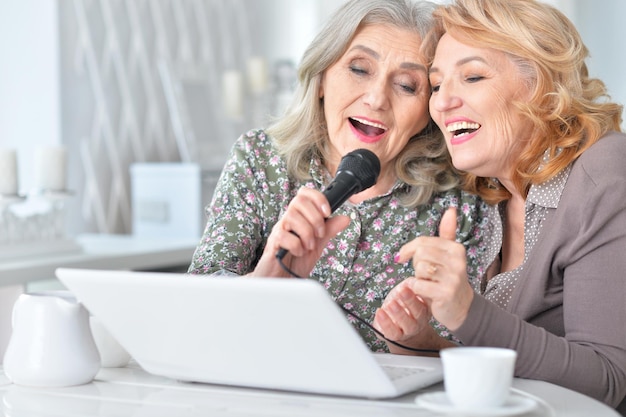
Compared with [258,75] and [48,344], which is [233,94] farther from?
[48,344]

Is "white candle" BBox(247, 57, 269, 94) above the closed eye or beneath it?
above

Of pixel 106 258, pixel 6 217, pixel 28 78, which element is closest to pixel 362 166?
pixel 106 258

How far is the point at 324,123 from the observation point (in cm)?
192

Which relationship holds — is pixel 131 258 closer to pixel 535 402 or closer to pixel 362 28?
pixel 362 28

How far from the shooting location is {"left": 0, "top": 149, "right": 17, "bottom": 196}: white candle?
281cm

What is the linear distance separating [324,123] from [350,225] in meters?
0.23

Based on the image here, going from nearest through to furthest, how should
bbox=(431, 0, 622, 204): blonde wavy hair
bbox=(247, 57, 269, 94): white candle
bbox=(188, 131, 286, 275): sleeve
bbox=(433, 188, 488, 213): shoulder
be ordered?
bbox=(431, 0, 622, 204): blonde wavy hair < bbox=(188, 131, 286, 275): sleeve < bbox=(433, 188, 488, 213): shoulder < bbox=(247, 57, 269, 94): white candle

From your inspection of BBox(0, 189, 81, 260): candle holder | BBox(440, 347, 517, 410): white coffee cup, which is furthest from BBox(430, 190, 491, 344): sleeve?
BBox(0, 189, 81, 260): candle holder

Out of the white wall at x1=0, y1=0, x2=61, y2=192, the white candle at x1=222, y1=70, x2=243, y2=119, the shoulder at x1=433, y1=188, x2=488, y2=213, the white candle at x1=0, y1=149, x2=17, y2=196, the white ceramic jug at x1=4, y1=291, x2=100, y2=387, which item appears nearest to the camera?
the white ceramic jug at x1=4, y1=291, x2=100, y2=387

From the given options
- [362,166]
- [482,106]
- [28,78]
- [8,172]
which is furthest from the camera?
[28,78]

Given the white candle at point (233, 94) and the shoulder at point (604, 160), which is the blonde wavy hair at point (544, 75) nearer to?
the shoulder at point (604, 160)

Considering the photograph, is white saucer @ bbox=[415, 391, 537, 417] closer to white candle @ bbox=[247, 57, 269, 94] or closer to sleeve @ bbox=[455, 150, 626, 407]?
sleeve @ bbox=[455, 150, 626, 407]

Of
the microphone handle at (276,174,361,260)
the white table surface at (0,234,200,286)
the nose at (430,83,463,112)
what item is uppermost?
the nose at (430,83,463,112)

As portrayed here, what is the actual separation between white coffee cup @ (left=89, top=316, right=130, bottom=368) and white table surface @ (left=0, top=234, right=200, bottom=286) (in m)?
1.29
